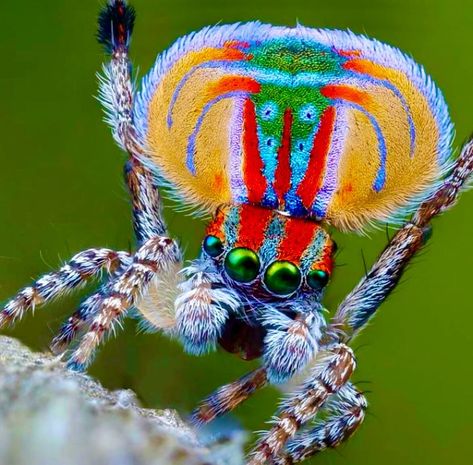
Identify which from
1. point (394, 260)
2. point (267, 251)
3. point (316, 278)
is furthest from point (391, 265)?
point (267, 251)

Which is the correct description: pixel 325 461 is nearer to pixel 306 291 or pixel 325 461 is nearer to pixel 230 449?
pixel 306 291

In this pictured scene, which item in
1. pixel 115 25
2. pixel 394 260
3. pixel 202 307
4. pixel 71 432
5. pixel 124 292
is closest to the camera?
pixel 71 432

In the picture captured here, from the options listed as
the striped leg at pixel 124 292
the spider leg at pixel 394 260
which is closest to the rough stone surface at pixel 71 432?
the striped leg at pixel 124 292

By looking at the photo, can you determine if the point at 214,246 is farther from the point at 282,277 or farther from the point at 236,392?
the point at 236,392

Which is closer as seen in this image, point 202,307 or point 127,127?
point 202,307

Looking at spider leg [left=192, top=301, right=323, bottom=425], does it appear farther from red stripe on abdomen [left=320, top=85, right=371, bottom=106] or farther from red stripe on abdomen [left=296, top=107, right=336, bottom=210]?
red stripe on abdomen [left=320, top=85, right=371, bottom=106]

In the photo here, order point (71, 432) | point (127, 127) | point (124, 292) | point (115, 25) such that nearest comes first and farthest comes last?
point (71, 432) < point (124, 292) < point (127, 127) < point (115, 25)

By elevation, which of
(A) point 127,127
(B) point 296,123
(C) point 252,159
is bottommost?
(A) point 127,127
